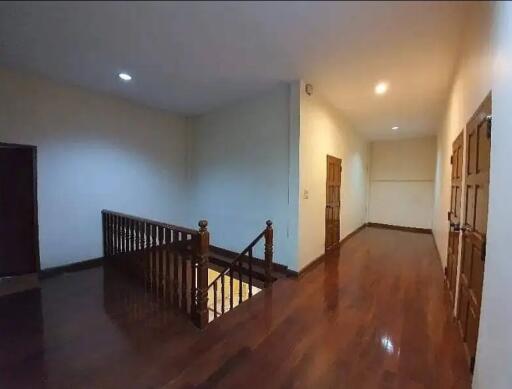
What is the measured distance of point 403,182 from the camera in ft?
23.0

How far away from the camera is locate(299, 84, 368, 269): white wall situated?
3465 mm

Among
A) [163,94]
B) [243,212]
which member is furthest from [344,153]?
[163,94]

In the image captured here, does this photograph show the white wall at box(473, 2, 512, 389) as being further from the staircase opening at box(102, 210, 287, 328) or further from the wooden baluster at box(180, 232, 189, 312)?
the wooden baluster at box(180, 232, 189, 312)

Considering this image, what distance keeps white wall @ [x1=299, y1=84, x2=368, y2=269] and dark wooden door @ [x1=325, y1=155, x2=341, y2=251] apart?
0.56 feet


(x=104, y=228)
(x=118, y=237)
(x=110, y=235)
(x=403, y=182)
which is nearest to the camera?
(x=118, y=237)

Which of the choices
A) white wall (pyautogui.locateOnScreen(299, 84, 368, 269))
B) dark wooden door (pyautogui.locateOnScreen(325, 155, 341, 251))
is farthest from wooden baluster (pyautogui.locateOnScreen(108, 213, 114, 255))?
dark wooden door (pyautogui.locateOnScreen(325, 155, 341, 251))

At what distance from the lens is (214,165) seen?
4.64m

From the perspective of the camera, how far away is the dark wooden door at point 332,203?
14.3 ft

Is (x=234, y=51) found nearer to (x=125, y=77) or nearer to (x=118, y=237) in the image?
(x=125, y=77)

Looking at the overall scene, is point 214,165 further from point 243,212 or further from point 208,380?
point 208,380

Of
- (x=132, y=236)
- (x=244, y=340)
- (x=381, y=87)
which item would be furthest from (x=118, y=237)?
(x=381, y=87)

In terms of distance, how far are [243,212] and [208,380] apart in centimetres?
274

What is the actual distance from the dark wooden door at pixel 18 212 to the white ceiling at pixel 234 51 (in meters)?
1.10

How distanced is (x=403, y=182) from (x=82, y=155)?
754cm
